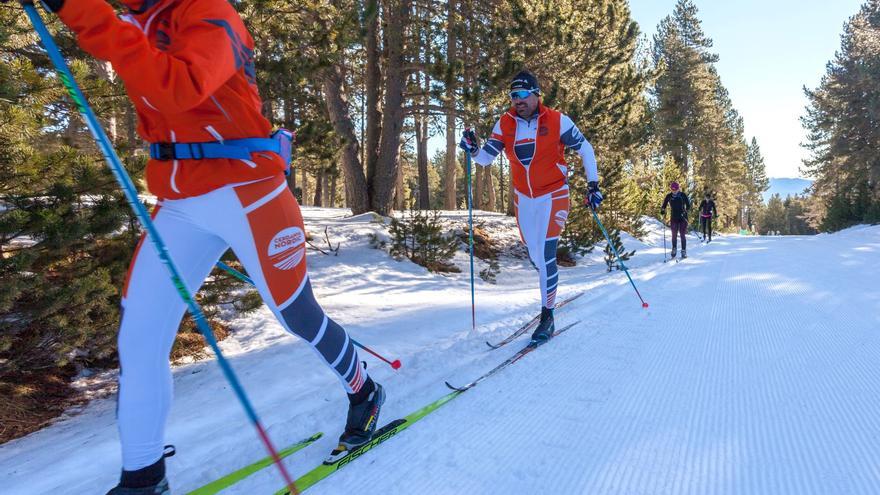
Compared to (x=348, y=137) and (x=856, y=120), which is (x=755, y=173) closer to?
(x=856, y=120)

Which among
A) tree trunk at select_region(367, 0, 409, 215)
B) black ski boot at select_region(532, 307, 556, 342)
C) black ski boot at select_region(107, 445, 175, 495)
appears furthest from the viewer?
tree trunk at select_region(367, 0, 409, 215)

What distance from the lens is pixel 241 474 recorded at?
6.92ft

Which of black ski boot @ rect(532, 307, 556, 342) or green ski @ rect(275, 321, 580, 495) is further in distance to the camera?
black ski boot @ rect(532, 307, 556, 342)

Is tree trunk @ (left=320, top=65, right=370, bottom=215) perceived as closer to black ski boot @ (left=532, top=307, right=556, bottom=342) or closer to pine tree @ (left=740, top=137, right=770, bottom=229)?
black ski boot @ (left=532, top=307, right=556, bottom=342)

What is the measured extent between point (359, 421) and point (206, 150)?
4.64ft

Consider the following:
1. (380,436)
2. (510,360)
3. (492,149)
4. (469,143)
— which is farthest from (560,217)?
(380,436)

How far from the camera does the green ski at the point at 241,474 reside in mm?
1983

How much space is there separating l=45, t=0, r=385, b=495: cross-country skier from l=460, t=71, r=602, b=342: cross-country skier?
2793 mm

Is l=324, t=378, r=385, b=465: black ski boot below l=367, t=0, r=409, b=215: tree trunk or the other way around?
below

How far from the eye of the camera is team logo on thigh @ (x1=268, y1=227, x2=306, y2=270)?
1.90 meters

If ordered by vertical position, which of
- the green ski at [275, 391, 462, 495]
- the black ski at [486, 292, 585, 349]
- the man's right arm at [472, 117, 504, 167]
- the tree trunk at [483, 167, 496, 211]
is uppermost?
the tree trunk at [483, 167, 496, 211]

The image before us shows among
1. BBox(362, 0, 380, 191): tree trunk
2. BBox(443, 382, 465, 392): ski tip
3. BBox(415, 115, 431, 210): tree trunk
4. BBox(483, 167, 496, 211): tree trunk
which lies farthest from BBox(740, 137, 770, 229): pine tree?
BBox(443, 382, 465, 392): ski tip

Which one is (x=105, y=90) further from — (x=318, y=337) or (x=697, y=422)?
(x=697, y=422)

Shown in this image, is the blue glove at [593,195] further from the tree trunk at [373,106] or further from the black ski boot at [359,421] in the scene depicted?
the tree trunk at [373,106]
